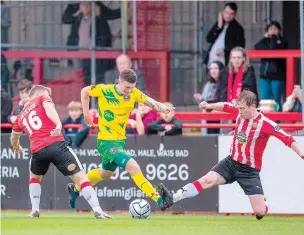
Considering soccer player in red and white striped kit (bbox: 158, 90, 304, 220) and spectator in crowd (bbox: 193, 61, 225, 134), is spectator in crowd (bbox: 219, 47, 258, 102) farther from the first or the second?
soccer player in red and white striped kit (bbox: 158, 90, 304, 220)

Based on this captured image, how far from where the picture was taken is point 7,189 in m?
20.0

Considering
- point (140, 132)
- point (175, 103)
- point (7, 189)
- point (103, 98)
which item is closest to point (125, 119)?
point (103, 98)

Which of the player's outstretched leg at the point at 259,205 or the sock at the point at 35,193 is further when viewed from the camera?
the sock at the point at 35,193

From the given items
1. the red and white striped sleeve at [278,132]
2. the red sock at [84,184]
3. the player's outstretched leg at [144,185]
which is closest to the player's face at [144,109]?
the player's outstretched leg at [144,185]

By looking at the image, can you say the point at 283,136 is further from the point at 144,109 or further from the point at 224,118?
the point at 144,109

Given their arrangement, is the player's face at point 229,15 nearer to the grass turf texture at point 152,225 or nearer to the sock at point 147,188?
the grass turf texture at point 152,225

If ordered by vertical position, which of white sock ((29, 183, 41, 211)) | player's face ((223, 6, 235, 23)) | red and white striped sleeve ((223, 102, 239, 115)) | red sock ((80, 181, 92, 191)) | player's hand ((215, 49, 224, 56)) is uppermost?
player's face ((223, 6, 235, 23))

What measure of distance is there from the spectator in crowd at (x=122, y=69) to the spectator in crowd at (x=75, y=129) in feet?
2.44

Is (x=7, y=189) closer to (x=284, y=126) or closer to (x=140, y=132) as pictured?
(x=140, y=132)

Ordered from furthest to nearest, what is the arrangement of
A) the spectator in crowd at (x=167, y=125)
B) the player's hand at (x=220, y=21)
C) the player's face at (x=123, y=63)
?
the player's hand at (x=220, y=21), the player's face at (x=123, y=63), the spectator in crowd at (x=167, y=125)

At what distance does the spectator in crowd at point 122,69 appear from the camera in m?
20.0

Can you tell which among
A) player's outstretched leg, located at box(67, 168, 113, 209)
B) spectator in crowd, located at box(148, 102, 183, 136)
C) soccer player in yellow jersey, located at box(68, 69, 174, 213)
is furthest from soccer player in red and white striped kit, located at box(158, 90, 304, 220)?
spectator in crowd, located at box(148, 102, 183, 136)

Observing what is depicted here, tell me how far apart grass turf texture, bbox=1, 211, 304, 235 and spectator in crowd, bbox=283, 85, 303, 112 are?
2.08 meters

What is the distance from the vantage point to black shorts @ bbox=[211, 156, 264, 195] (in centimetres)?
1670
